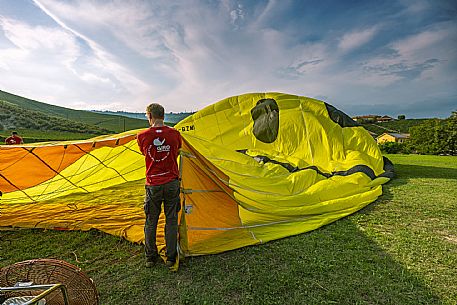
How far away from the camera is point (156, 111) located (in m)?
2.72

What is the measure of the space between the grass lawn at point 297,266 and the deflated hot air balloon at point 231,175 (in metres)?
0.24

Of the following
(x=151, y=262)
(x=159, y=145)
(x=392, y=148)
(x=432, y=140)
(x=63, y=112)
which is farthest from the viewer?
(x=63, y=112)

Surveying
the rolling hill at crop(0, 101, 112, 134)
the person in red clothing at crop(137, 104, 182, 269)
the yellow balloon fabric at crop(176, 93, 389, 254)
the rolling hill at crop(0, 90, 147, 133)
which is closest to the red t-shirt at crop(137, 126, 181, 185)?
the person in red clothing at crop(137, 104, 182, 269)

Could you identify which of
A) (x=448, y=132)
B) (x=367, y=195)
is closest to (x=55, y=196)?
(x=367, y=195)

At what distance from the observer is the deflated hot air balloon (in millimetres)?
3342

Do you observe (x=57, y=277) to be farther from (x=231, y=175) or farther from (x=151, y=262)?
(x=231, y=175)

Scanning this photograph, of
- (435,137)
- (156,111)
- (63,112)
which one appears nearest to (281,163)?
(156,111)

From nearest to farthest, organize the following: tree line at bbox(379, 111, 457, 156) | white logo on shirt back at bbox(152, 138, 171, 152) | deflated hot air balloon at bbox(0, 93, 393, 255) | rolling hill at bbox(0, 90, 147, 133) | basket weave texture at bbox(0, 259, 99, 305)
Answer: basket weave texture at bbox(0, 259, 99, 305), white logo on shirt back at bbox(152, 138, 171, 152), deflated hot air balloon at bbox(0, 93, 393, 255), tree line at bbox(379, 111, 457, 156), rolling hill at bbox(0, 90, 147, 133)

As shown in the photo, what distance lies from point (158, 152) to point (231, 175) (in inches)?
79.3

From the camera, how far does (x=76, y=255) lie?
3.07 meters

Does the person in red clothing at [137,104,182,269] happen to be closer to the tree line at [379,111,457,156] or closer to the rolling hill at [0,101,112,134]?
the rolling hill at [0,101,112,134]

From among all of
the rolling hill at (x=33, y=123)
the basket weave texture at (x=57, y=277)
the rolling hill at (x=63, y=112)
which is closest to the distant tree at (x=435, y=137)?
the rolling hill at (x=33, y=123)

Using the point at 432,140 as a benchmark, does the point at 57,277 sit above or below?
below

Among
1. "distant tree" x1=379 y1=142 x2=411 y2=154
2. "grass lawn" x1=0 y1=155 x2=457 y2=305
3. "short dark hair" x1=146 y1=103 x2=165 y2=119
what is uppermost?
"short dark hair" x1=146 y1=103 x2=165 y2=119
